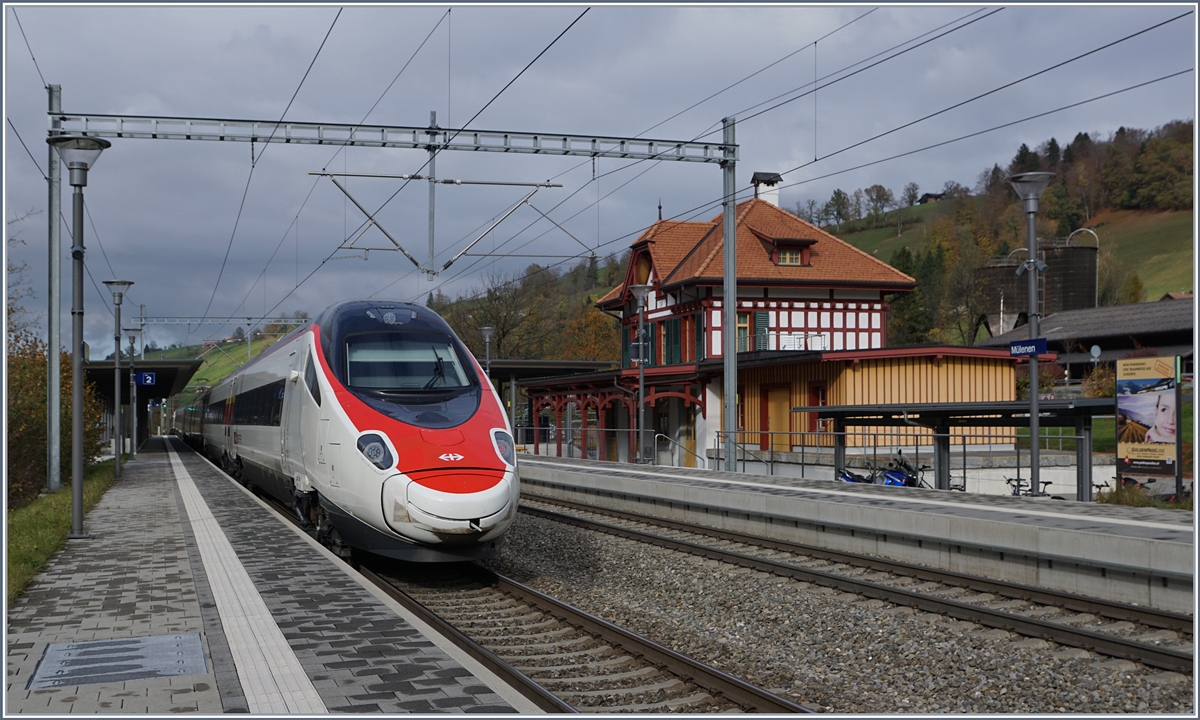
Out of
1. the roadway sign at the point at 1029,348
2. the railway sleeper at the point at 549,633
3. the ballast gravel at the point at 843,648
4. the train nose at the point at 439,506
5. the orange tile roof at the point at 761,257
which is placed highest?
the orange tile roof at the point at 761,257

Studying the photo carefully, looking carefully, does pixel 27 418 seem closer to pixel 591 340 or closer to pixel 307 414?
pixel 307 414

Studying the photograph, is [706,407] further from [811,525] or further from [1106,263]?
[1106,263]

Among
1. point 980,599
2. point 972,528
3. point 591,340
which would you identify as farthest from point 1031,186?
point 591,340

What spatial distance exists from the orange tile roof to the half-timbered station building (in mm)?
62

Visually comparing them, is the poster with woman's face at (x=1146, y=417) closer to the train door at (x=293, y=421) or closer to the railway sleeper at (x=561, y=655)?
the railway sleeper at (x=561, y=655)

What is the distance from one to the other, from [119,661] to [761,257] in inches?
1359

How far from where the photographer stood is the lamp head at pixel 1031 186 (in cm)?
1565

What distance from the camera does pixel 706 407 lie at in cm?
3409

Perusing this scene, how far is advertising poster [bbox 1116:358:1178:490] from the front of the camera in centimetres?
1647

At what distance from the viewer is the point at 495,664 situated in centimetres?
709

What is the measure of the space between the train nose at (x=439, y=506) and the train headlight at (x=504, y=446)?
0.47m

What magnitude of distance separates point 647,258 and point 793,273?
6.95 meters

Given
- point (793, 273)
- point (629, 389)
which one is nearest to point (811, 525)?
point (629, 389)

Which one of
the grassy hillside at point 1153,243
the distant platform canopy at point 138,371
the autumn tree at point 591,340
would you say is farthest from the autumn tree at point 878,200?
the distant platform canopy at point 138,371
